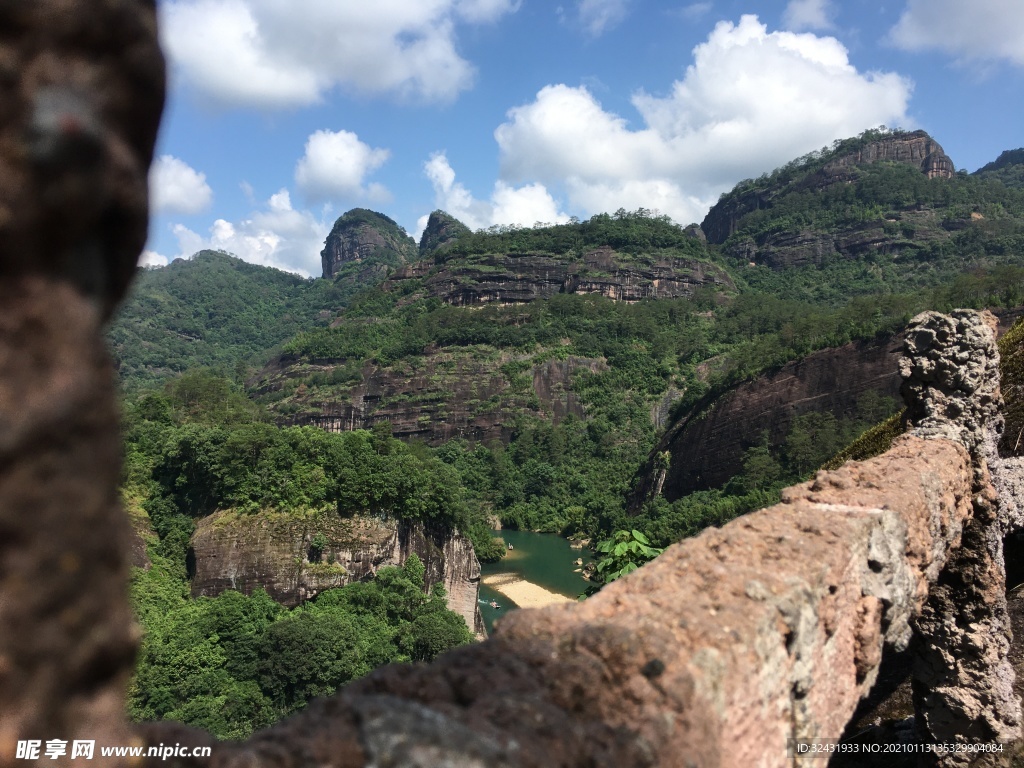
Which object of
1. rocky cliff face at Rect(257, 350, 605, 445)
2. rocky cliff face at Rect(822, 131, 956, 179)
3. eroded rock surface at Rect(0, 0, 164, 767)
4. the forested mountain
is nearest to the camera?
eroded rock surface at Rect(0, 0, 164, 767)

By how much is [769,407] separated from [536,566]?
19250mm

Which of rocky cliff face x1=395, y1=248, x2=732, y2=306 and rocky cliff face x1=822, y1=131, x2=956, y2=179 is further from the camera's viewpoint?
rocky cliff face x1=822, y1=131, x2=956, y2=179

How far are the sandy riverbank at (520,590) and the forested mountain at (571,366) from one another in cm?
381

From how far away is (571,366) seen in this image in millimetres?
72000

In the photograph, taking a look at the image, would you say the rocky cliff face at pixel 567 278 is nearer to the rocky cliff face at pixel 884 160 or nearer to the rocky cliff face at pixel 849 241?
the rocky cliff face at pixel 849 241

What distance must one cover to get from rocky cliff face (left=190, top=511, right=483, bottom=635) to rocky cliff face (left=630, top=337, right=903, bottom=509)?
22.7 m

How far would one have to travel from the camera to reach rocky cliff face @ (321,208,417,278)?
515ft

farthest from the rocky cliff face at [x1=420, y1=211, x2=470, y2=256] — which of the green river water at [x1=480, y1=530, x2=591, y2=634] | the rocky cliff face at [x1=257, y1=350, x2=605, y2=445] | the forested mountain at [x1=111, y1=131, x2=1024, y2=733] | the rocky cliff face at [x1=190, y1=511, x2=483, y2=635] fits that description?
the rocky cliff face at [x1=190, y1=511, x2=483, y2=635]

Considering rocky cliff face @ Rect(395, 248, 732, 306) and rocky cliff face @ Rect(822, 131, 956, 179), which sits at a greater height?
rocky cliff face @ Rect(822, 131, 956, 179)

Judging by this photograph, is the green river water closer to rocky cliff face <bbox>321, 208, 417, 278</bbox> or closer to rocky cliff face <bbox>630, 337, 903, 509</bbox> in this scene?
rocky cliff face <bbox>630, 337, 903, 509</bbox>

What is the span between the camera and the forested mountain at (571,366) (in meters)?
30.8

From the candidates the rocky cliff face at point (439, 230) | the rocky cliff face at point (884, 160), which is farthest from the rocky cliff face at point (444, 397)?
the rocky cliff face at point (439, 230)

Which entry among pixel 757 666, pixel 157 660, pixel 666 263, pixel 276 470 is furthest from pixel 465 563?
pixel 666 263

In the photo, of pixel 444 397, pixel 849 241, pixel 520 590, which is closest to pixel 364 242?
pixel 444 397
